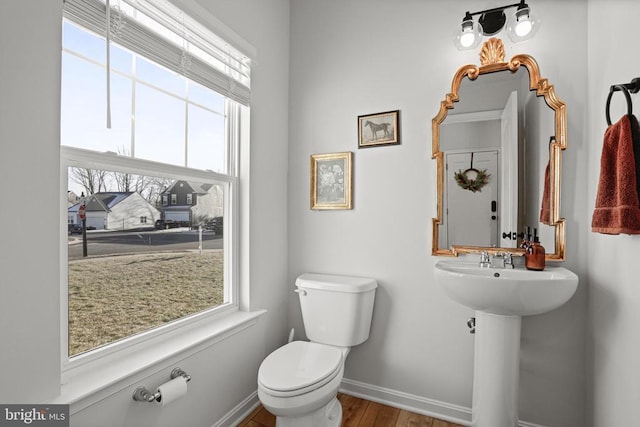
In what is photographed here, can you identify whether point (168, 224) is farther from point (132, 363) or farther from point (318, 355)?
point (318, 355)

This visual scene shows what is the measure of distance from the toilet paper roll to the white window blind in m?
1.33

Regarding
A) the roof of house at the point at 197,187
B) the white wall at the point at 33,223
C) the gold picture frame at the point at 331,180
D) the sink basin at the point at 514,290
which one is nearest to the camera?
the white wall at the point at 33,223

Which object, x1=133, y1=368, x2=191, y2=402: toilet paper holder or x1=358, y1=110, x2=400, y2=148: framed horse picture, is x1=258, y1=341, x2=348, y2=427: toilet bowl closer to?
x1=133, y1=368, x2=191, y2=402: toilet paper holder

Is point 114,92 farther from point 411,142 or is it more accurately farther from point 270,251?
point 411,142

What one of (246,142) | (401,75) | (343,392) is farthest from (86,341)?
(401,75)

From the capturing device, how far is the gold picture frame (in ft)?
6.79

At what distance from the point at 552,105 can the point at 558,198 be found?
463 millimetres

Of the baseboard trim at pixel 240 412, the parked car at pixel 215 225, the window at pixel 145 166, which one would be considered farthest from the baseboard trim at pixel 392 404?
the parked car at pixel 215 225

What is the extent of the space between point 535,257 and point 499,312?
35 cm

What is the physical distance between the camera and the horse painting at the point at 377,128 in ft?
6.41

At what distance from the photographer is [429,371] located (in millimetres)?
1868

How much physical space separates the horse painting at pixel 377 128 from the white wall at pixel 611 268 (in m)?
0.97

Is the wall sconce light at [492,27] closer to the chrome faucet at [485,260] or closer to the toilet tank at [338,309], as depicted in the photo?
the chrome faucet at [485,260]

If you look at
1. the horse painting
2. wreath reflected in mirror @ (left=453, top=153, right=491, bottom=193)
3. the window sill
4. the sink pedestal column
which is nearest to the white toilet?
the window sill
